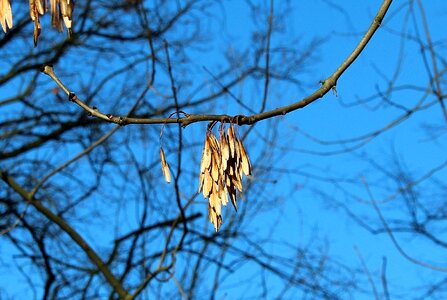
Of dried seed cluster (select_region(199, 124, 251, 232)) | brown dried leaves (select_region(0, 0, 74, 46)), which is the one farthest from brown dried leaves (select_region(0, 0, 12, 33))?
dried seed cluster (select_region(199, 124, 251, 232))

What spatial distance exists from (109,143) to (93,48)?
3.92ft

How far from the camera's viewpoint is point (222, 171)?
4.11ft

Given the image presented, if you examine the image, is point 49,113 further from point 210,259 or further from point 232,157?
point 232,157

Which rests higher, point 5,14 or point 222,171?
point 5,14

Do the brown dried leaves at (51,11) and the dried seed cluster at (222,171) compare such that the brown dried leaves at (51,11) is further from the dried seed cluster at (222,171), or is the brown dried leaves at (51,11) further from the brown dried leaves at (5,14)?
the dried seed cluster at (222,171)

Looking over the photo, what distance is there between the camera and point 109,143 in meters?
5.98

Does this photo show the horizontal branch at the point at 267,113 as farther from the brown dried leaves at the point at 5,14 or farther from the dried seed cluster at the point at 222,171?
the brown dried leaves at the point at 5,14

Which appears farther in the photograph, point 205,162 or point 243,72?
point 243,72

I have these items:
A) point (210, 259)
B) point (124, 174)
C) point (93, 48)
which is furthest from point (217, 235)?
point (93, 48)

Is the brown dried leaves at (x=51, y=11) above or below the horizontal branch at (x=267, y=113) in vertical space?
above

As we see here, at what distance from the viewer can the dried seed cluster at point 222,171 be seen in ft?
4.12

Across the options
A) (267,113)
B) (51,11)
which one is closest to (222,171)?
(267,113)

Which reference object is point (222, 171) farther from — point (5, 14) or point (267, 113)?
point (5, 14)

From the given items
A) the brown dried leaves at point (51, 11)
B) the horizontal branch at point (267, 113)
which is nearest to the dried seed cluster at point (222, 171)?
the horizontal branch at point (267, 113)
